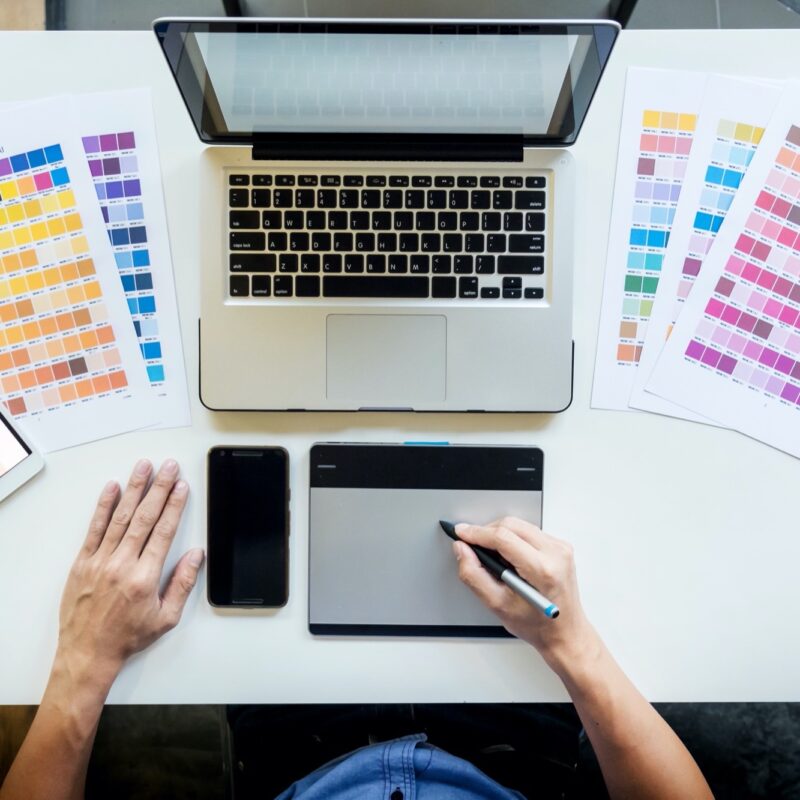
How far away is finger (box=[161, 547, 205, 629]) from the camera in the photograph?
0.71 metres

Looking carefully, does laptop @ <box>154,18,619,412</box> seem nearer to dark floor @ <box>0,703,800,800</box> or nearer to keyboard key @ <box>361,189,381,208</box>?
keyboard key @ <box>361,189,381,208</box>

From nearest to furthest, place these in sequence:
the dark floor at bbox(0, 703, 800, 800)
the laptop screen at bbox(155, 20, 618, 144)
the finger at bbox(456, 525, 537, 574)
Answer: the laptop screen at bbox(155, 20, 618, 144) → the finger at bbox(456, 525, 537, 574) → the dark floor at bbox(0, 703, 800, 800)

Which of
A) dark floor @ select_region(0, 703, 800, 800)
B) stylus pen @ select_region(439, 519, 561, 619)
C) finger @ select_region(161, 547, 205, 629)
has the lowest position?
dark floor @ select_region(0, 703, 800, 800)

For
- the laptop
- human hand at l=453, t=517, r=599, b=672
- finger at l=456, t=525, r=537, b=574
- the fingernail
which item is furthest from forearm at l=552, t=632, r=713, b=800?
the fingernail

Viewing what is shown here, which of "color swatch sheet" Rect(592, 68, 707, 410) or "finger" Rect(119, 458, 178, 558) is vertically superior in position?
"color swatch sheet" Rect(592, 68, 707, 410)

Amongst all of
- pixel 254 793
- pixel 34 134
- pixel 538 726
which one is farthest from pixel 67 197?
pixel 538 726

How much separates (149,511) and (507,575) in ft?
1.28

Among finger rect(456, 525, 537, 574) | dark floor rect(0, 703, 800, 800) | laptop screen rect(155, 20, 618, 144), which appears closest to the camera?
laptop screen rect(155, 20, 618, 144)

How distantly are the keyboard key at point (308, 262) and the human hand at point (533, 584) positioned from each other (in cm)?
32

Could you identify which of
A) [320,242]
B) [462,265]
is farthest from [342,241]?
[462,265]

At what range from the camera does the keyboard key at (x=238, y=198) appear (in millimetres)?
691

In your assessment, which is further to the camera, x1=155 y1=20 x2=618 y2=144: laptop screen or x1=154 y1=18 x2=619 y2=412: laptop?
x1=154 y1=18 x2=619 y2=412: laptop

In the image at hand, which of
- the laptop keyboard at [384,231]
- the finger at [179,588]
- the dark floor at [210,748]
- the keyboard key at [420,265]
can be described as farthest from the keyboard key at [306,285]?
the dark floor at [210,748]

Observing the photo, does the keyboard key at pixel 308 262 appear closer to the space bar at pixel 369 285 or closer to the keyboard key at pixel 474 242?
the space bar at pixel 369 285
